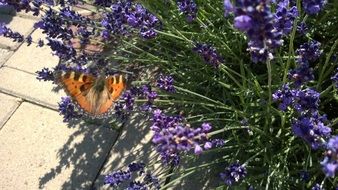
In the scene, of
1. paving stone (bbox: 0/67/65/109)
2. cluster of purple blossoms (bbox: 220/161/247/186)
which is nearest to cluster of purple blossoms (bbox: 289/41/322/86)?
cluster of purple blossoms (bbox: 220/161/247/186)

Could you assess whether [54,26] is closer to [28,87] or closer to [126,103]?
[126,103]

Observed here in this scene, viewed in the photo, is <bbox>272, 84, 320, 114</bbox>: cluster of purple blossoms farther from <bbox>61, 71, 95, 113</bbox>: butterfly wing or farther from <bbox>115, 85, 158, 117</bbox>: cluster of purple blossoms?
<bbox>61, 71, 95, 113</bbox>: butterfly wing

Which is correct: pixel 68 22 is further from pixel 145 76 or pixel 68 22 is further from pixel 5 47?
pixel 5 47

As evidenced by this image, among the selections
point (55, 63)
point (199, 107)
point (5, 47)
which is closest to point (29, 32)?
point (5, 47)

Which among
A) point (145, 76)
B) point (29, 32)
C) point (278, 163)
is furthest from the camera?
point (29, 32)

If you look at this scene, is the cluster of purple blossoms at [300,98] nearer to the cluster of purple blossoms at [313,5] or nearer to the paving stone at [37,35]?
the cluster of purple blossoms at [313,5]
